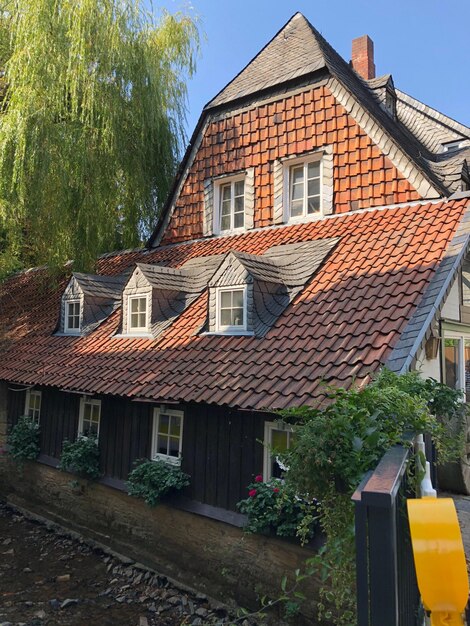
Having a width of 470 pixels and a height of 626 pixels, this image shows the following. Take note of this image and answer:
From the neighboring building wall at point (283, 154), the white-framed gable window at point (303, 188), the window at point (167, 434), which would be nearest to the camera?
the window at point (167, 434)

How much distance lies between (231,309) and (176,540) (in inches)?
145

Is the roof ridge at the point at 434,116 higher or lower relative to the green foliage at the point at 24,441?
higher

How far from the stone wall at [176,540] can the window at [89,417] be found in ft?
3.06

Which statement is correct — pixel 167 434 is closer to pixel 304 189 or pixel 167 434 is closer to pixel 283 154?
pixel 304 189

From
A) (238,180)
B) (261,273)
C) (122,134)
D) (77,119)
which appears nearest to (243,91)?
(238,180)

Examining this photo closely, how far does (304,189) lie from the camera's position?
385 inches

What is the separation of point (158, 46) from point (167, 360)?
982cm

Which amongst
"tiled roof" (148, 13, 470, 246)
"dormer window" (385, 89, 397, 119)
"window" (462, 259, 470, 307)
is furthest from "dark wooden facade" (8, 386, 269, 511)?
"dormer window" (385, 89, 397, 119)

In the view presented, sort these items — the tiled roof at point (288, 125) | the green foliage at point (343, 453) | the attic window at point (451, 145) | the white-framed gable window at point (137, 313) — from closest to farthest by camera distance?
the green foliage at point (343, 453), the tiled roof at point (288, 125), the white-framed gable window at point (137, 313), the attic window at point (451, 145)

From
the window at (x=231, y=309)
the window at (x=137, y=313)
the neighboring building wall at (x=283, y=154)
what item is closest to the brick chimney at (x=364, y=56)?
the neighboring building wall at (x=283, y=154)

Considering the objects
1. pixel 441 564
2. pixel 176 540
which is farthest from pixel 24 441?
pixel 441 564

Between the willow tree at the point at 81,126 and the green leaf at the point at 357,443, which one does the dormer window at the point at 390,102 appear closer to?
the willow tree at the point at 81,126

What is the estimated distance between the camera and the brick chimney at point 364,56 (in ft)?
54.3

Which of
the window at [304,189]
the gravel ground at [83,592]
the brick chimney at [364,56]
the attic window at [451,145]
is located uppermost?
the brick chimney at [364,56]
